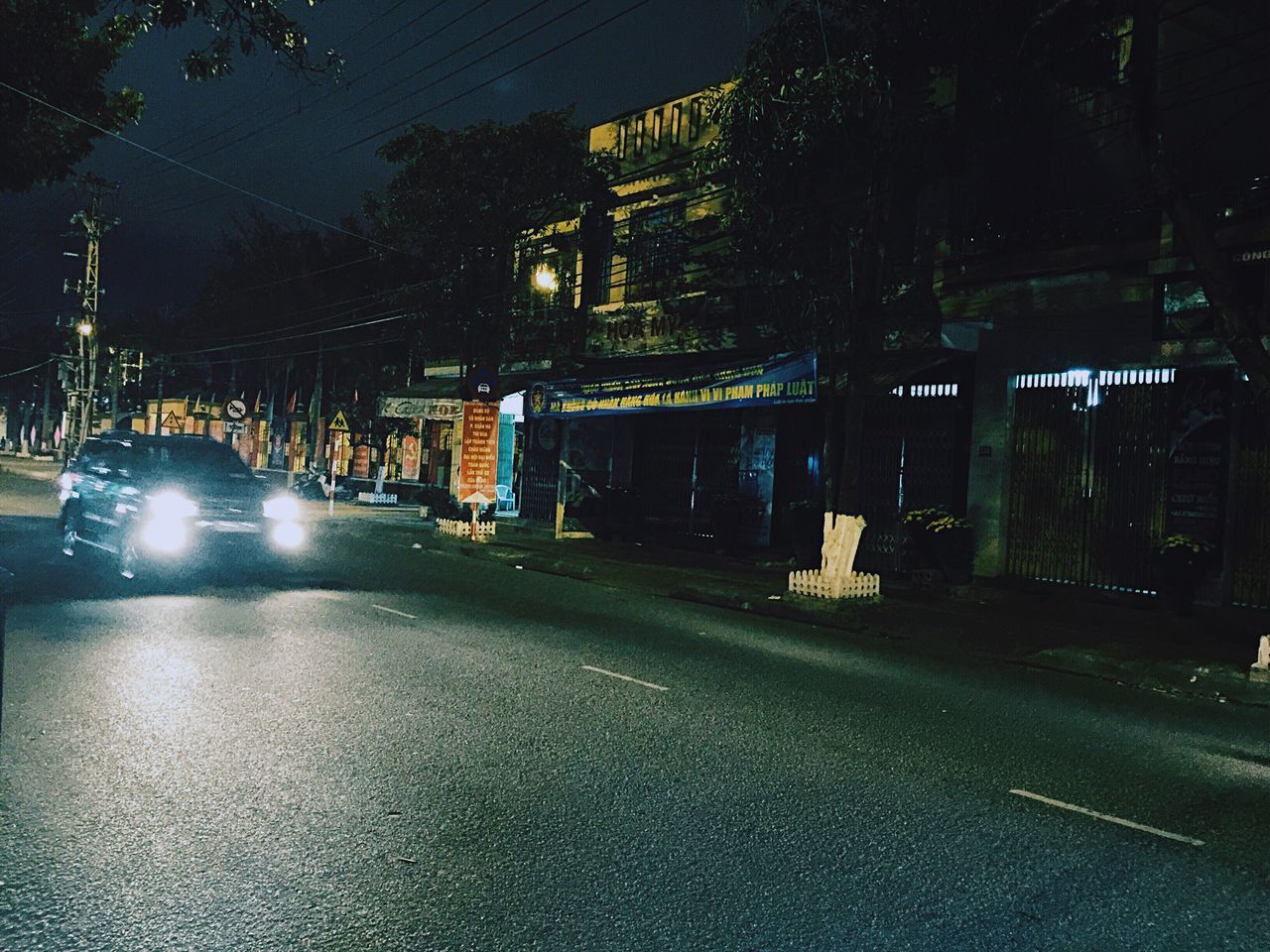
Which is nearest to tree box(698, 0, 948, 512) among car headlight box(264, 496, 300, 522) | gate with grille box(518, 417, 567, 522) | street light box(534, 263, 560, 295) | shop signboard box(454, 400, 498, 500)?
shop signboard box(454, 400, 498, 500)

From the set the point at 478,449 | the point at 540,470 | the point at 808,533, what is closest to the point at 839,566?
the point at 808,533

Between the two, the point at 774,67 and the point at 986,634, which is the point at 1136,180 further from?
the point at 986,634

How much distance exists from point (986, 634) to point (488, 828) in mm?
8684

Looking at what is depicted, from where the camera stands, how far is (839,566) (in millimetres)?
13906

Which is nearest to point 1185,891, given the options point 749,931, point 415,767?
point 749,931

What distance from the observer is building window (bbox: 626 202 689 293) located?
23016 mm

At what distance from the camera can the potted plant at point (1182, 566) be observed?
43.2 feet

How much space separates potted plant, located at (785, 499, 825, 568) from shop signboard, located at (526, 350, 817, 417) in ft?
6.41

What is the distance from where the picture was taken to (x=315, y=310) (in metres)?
46.7

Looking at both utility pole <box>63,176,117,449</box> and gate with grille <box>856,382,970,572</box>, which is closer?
gate with grille <box>856,382,970,572</box>

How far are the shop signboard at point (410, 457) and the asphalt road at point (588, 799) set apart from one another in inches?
1318

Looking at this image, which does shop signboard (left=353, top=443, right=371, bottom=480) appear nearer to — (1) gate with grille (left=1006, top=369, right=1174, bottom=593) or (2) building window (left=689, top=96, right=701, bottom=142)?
(2) building window (left=689, top=96, right=701, bottom=142)

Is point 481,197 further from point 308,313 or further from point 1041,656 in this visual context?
point 308,313

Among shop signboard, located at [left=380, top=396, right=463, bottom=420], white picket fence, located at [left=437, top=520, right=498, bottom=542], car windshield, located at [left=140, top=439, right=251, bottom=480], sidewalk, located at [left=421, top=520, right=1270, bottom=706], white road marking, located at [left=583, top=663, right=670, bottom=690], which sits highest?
shop signboard, located at [left=380, top=396, right=463, bottom=420]
